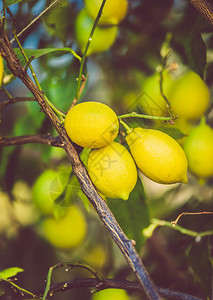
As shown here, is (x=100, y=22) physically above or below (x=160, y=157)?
above

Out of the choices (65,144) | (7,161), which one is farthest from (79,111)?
(7,161)

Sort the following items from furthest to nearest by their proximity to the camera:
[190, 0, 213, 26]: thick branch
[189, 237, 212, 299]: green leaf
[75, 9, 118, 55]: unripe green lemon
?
[75, 9, 118, 55]: unripe green lemon
[189, 237, 212, 299]: green leaf
[190, 0, 213, 26]: thick branch

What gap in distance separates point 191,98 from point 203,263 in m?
0.35

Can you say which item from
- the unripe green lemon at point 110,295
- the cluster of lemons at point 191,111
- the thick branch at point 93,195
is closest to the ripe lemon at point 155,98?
the cluster of lemons at point 191,111

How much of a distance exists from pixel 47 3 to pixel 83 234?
578 mm

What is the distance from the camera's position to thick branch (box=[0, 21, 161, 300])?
20.6 inches

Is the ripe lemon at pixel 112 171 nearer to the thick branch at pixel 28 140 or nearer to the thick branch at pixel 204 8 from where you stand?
the thick branch at pixel 28 140

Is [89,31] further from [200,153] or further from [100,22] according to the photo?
[200,153]

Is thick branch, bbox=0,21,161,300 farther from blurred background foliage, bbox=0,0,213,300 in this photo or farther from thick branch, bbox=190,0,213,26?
thick branch, bbox=190,0,213,26

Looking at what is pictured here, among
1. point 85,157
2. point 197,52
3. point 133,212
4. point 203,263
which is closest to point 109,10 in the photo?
point 197,52

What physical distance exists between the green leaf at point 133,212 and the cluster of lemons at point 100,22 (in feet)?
1.09

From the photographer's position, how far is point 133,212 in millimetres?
826

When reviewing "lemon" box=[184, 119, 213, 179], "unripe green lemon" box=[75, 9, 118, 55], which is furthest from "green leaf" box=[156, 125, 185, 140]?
"unripe green lemon" box=[75, 9, 118, 55]

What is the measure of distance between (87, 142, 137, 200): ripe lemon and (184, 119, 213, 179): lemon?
18 centimetres
